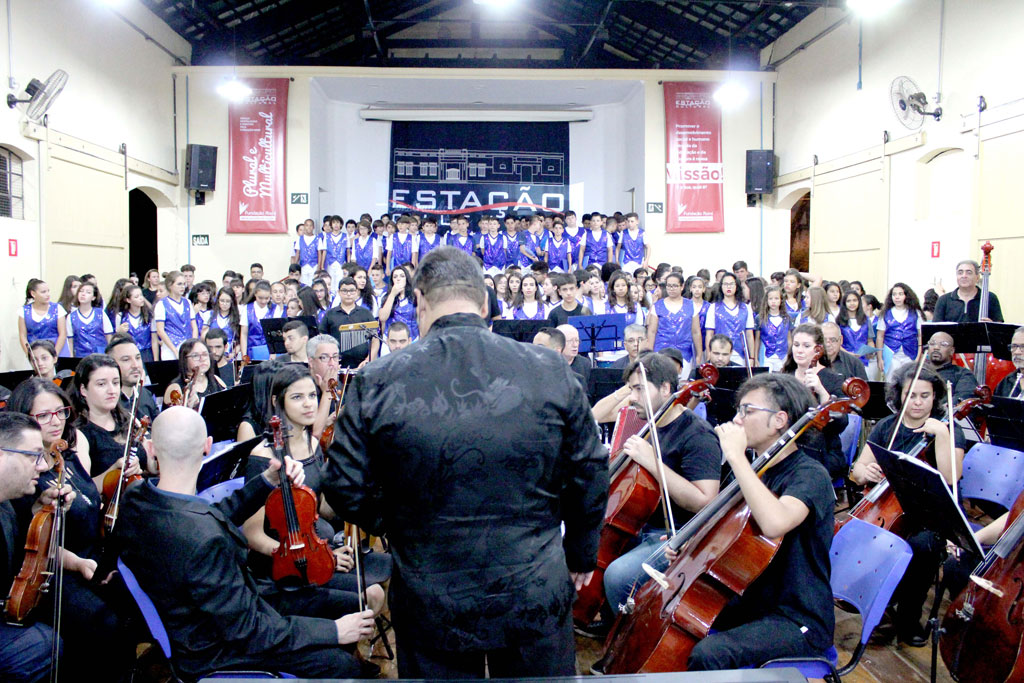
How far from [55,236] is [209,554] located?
8.68 meters

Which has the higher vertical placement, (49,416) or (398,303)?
(398,303)

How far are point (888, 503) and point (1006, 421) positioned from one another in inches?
31.3

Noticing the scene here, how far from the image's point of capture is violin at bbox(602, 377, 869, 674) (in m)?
2.29

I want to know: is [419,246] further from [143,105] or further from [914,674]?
[914,674]

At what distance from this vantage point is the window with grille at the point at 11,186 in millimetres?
8422

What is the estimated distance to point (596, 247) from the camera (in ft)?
39.9

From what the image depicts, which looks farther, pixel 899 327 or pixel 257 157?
pixel 257 157

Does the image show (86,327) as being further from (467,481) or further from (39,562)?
(467,481)

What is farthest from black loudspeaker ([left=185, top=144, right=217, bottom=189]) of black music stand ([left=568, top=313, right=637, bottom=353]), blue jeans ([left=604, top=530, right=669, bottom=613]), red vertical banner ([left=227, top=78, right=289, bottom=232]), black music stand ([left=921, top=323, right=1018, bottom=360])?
blue jeans ([left=604, top=530, right=669, bottom=613])

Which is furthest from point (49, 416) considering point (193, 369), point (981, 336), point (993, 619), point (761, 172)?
point (761, 172)

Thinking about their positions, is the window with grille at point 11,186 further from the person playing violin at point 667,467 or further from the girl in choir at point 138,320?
the person playing violin at point 667,467

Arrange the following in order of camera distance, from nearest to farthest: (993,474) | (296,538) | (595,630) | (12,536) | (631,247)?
(12,536) < (296,538) < (595,630) < (993,474) < (631,247)

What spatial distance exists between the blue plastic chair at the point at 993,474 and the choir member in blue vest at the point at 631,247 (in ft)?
28.5

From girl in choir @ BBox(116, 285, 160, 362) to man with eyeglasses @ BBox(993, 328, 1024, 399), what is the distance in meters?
7.00
